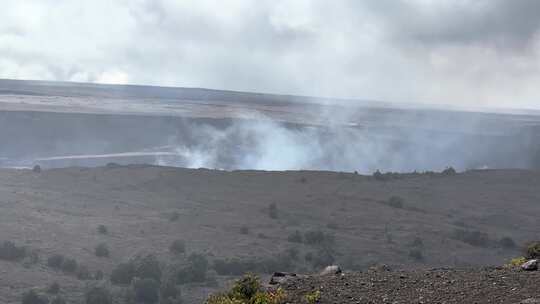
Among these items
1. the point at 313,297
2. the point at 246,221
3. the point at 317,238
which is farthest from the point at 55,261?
the point at 313,297

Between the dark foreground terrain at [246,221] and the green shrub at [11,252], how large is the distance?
0.17m

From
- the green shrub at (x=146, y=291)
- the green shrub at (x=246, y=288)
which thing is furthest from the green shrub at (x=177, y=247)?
the green shrub at (x=246, y=288)

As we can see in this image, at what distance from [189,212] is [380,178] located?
18954mm

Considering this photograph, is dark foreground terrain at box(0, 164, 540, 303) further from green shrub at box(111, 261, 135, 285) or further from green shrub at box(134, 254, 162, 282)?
green shrub at box(134, 254, 162, 282)

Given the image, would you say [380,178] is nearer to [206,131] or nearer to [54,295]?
[54,295]

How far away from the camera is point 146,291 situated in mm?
28875

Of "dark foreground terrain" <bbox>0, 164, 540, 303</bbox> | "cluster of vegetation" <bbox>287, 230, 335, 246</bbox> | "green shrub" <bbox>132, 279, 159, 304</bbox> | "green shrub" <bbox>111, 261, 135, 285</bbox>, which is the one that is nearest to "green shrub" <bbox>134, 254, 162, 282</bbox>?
"green shrub" <bbox>111, 261, 135, 285</bbox>

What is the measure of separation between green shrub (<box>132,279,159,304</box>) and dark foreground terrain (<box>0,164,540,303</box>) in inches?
22.2

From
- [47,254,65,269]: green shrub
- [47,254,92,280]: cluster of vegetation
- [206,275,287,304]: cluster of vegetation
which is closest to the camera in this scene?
[206,275,287,304]: cluster of vegetation

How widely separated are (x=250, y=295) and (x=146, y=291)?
55.9 ft

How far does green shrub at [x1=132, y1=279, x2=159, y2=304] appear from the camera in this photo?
1130 inches

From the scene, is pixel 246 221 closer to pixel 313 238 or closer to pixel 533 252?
pixel 313 238

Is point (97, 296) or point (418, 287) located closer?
point (418, 287)

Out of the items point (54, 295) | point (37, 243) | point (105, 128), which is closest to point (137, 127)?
point (105, 128)
